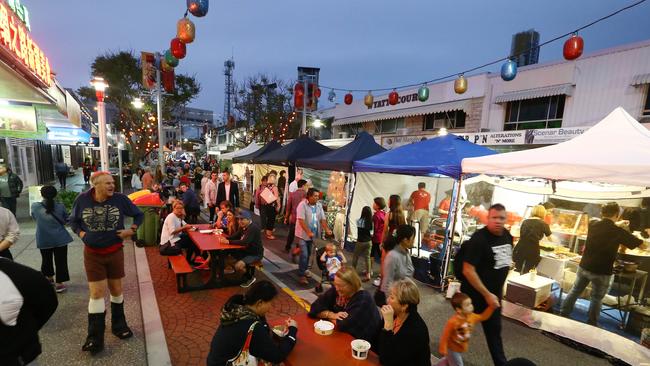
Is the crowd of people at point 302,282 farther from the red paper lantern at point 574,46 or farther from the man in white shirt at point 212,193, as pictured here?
the red paper lantern at point 574,46

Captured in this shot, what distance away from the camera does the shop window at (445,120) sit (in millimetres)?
15969

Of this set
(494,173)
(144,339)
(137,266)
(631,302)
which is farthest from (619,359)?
(137,266)

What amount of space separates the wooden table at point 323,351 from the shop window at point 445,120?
15.3 metres

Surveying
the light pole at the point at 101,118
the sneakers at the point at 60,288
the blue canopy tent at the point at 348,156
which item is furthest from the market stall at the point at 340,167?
the sneakers at the point at 60,288

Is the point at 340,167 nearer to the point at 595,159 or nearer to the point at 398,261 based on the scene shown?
the point at 398,261

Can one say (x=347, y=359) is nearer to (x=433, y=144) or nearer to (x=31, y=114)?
(x=433, y=144)

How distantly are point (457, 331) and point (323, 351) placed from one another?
4.31ft

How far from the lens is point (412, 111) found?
17.0 meters

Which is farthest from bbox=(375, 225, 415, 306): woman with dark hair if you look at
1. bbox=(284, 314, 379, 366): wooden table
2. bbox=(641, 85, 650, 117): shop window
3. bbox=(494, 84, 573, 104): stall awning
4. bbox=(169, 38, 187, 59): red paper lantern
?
bbox=(494, 84, 573, 104): stall awning

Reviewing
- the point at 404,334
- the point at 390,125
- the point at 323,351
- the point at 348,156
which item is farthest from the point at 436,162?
the point at 390,125

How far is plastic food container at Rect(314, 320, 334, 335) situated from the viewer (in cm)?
279

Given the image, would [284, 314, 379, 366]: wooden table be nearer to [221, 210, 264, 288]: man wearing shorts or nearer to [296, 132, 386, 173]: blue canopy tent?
[221, 210, 264, 288]: man wearing shorts

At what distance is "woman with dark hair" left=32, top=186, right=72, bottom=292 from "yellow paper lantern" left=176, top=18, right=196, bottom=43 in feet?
17.0

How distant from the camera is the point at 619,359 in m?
3.83
